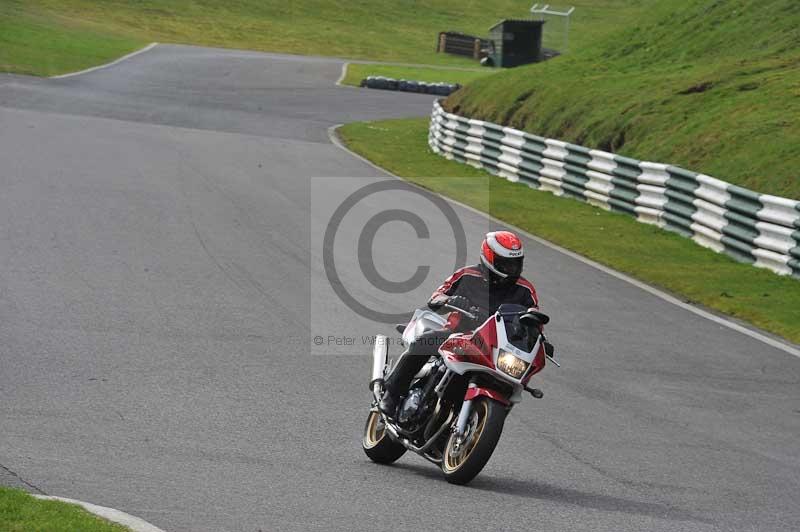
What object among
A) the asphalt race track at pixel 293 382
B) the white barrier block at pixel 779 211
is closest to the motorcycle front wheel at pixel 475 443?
the asphalt race track at pixel 293 382

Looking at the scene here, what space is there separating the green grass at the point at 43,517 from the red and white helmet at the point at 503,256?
2.86 metres

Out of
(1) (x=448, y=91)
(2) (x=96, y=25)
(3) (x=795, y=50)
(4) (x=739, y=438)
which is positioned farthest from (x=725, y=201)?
(2) (x=96, y=25)

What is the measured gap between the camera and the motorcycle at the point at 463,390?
7445mm

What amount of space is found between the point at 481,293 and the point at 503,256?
355mm

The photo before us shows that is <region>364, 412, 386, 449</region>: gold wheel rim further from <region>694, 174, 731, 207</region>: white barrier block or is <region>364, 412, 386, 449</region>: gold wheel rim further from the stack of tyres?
the stack of tyres

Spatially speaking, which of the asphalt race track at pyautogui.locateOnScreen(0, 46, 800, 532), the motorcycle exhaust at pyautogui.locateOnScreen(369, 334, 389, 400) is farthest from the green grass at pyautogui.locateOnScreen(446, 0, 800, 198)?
the motorcycle exhaust at pyautogui.locateOnScreen(369, 334, 389, 400)

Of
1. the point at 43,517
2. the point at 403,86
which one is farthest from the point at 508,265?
the point at 403,86

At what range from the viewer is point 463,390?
797 cm

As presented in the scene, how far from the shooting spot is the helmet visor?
7785 millimetres

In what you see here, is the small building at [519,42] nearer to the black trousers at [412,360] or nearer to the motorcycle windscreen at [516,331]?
the black trousers at [412,360]

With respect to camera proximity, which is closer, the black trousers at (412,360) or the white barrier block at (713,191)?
the black trousers at (412,360)

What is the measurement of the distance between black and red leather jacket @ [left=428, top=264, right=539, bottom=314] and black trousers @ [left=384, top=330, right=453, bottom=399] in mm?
210

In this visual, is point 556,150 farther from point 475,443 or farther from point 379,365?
point 475,443

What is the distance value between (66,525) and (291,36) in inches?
2705
